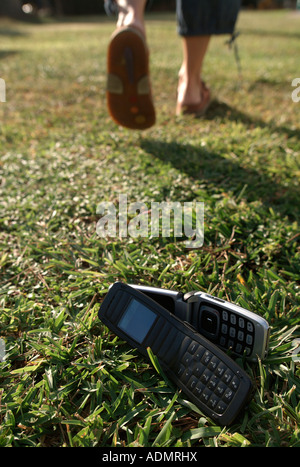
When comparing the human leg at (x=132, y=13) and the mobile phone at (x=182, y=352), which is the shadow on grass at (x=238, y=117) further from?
the mobile phone at (x=182, y=352)

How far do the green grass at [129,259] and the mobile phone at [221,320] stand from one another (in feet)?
0.22

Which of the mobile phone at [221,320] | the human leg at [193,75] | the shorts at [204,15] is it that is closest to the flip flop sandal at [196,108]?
the human leg at [193,75]

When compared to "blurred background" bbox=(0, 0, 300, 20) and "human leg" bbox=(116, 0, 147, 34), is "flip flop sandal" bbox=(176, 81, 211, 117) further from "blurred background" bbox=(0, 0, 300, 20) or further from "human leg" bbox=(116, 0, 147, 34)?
"blurred background" bbox=(0, 0, 300, 20)

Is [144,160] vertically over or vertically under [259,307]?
over

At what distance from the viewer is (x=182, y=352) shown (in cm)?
98

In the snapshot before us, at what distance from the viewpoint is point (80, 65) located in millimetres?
4379

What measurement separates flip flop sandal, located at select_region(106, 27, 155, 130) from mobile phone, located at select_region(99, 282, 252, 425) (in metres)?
1.29

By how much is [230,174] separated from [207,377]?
3.81ft

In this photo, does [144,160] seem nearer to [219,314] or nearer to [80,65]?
[219,314]

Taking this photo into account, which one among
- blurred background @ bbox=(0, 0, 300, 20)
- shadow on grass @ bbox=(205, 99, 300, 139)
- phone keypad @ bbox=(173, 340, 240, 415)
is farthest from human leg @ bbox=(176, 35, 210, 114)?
blurred background @ bbox=(0, 0, 300, 20)

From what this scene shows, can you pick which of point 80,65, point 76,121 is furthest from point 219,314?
point 80,65

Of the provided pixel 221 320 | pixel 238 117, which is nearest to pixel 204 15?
pixel 238 117

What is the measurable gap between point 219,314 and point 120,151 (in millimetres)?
1360

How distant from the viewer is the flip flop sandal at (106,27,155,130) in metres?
1.97
